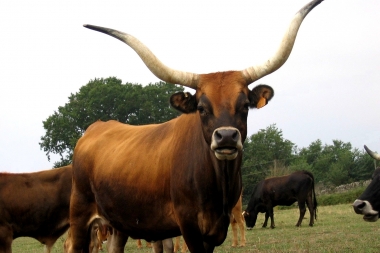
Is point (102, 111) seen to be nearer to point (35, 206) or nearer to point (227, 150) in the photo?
point (35, 206)

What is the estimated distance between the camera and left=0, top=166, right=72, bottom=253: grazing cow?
11586 millimetres

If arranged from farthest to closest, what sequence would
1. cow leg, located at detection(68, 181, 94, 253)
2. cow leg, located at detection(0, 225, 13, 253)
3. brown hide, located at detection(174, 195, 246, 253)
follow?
brown hide, located at detection(174, 195, 246, 253), cow leg, located at detection(0, 225, 13, 253), cow leg, located at detection(68, 181, 94, 253)

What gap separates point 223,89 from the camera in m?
5.43

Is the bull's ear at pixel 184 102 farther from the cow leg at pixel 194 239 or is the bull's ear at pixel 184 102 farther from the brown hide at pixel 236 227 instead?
the brown hide at pixel 236 227

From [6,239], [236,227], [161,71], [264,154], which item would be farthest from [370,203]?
[264,154]

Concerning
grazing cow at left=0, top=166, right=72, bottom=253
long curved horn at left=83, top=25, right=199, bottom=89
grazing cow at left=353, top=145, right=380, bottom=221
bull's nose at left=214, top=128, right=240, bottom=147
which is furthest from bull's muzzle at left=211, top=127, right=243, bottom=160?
grazing cow at left=0, top=166, right=72, bottom=253

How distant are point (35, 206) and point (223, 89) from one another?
7.71 meters

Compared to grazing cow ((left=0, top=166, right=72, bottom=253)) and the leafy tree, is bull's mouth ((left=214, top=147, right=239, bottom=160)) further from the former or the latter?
the leafy tree

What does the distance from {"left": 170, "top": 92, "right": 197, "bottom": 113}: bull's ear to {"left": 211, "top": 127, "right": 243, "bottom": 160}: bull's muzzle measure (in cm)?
80

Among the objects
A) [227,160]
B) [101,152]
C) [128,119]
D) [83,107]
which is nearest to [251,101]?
[227,160]

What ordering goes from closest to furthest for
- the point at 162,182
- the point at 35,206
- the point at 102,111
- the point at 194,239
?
the point at 194,239
the point at 162,182
the point at 35,206
the point at 102,111

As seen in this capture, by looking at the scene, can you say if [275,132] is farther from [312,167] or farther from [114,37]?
[114,37]

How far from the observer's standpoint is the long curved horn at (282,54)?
5578 mm

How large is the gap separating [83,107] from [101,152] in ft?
162
